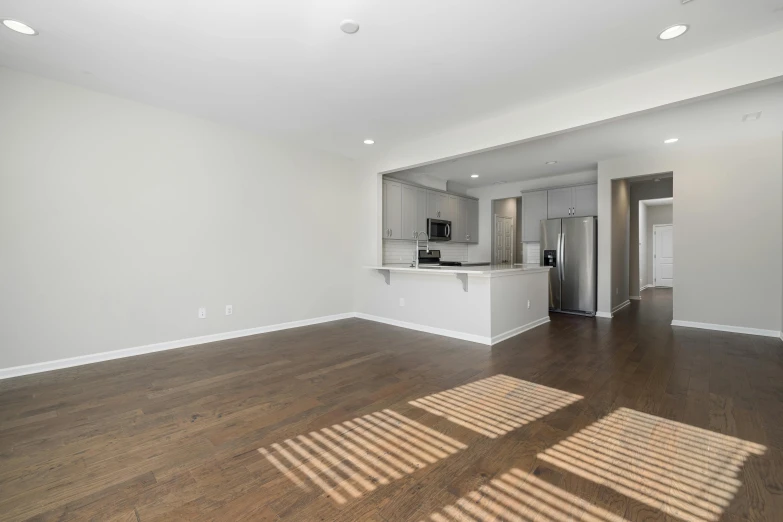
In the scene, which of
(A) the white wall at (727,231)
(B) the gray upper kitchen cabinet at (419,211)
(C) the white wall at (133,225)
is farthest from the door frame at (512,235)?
(C) the white wall at (133,225)

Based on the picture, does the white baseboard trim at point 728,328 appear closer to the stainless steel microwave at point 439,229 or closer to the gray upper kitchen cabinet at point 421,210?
the stainless steel microwave at point 439,229

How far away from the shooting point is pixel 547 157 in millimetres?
5559

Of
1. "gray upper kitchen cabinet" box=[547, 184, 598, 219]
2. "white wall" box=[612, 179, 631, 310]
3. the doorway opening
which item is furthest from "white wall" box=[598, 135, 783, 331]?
the doorway opening

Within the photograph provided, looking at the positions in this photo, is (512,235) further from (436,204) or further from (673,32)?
(673,32)

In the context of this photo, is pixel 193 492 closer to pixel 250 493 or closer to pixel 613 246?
pixel 250 493

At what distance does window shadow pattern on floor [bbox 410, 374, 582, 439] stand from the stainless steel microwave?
4082 millimetres

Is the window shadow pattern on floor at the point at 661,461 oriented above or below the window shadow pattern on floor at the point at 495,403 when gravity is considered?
below

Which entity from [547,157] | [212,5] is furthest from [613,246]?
[212,5]

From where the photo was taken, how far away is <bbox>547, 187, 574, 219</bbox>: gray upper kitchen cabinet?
21.9 ft

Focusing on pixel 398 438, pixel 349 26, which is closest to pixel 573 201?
pixel 349 26

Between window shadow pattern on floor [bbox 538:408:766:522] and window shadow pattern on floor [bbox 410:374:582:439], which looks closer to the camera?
window shadow pattern on floor [bbox 538:408:766:522]

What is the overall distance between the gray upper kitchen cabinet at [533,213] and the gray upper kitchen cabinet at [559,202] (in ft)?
0.31

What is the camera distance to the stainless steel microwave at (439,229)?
6723mm

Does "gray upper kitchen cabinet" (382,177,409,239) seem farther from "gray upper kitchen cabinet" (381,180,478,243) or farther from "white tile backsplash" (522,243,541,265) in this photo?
"white tile backsplash" (522,243,541,265)
